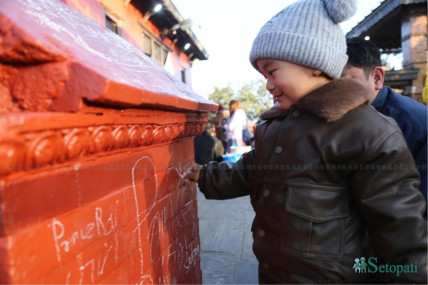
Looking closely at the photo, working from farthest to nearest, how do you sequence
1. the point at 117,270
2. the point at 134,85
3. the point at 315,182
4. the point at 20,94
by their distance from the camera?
the point at 315,182 → the point at 117,270 → the point at 134,85 → the point at 20,94

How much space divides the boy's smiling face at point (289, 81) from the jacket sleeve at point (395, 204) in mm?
393

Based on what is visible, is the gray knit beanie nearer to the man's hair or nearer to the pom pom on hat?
the pom pom on hat

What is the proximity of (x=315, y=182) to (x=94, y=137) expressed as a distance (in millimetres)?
814

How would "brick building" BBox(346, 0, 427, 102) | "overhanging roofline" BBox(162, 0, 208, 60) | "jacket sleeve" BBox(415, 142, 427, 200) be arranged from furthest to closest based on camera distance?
"brick building" BBox(346, 0, 427, 102) < "overhanging roofline" BBox(162, 0, 208, 60) < "jacket sleeve" BBox(415, 142, 427, 200)

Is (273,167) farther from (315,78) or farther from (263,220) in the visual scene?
(315,78)

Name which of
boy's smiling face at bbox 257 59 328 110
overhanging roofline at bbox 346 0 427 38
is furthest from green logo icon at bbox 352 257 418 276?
overhanging roofline at bbox 346 0 427 38

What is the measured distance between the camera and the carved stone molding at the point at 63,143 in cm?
58

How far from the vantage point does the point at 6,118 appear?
57cm

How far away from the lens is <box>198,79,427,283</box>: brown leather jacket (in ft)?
3.40

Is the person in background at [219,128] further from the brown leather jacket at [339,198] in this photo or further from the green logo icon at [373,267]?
the green logo icon at [373,267]

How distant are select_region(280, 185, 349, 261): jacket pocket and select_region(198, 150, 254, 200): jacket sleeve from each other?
406 mm

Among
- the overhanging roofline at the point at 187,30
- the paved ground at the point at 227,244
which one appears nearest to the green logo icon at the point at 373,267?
the paved ground at the point at 227,244

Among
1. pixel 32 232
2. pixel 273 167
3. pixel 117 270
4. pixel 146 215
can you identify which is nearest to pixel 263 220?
pixel 273 167

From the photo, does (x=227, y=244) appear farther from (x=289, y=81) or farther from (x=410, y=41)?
(x=410, y=41)
